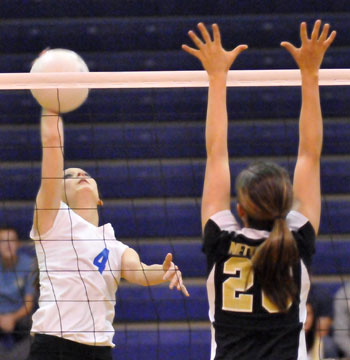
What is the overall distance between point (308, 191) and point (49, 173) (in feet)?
3.90

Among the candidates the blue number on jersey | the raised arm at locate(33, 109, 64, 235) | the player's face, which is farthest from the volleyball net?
the raised arm at locate(33, 109, 64, 235)

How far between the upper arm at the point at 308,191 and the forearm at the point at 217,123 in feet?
0.64

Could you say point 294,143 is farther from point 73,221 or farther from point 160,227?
point 73,221

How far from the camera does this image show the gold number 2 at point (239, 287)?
1.99 meters

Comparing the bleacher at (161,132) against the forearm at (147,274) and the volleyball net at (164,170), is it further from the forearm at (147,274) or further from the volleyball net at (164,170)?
the forearm at (147,274)

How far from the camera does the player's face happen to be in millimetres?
3379

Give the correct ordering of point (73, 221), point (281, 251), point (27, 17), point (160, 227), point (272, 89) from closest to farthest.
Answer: point (281, 251) → point (73, 221) → point (160, 227) → point (272, 89) → point (27, 17)

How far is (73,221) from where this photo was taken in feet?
10.7

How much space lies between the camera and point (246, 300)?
1993mm

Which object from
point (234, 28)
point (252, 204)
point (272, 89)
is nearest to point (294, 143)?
point (272, 89)

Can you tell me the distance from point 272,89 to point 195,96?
546mm

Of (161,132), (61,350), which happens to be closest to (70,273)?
(61,350)

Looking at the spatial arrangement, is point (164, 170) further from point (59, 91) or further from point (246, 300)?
point (246, 300)

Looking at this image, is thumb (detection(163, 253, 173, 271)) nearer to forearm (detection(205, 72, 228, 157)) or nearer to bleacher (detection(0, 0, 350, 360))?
forearm (detection(205, 72, 228, 157))
